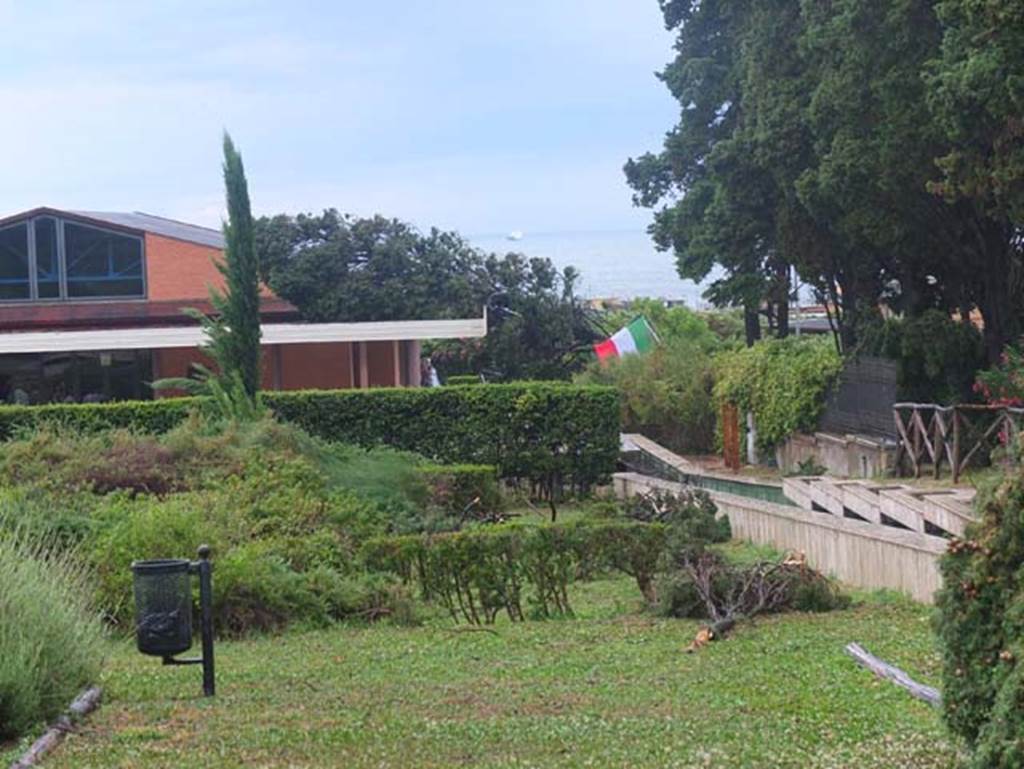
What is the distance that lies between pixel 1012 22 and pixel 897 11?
5.97 m

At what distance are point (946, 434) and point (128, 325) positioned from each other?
24912 mm

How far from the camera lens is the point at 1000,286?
3209 centimetres

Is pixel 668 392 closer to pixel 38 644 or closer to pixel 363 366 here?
pixel 363 366

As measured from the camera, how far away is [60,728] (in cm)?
859

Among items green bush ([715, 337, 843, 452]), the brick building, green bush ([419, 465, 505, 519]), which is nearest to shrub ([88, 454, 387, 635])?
green bush ([419, 465, 505, 519])

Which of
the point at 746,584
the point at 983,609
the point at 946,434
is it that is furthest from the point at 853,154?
the point at 983,609

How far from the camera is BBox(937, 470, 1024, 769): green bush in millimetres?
6191

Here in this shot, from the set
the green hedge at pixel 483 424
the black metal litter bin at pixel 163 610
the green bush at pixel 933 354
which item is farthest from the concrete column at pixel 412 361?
the black metal litter bin at pixel 163 610

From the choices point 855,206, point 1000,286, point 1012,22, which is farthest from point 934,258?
point 1012,22

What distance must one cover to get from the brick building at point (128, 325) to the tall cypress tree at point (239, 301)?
24.1 feet

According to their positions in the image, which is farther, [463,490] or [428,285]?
[428,285]

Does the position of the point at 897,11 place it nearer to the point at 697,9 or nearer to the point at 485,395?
the point at 485,395

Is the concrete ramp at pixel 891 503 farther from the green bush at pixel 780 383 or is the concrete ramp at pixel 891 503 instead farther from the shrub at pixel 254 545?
the green bush at pixel 780 383

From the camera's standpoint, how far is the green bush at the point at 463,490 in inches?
1067
